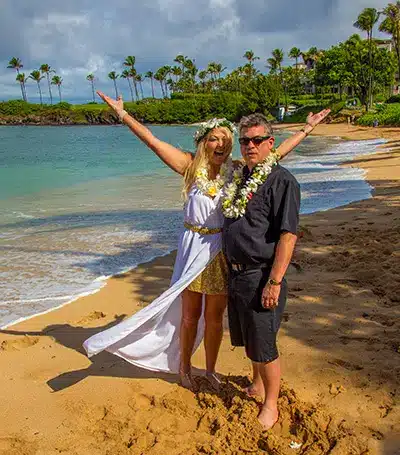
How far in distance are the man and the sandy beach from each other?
15.4 inches

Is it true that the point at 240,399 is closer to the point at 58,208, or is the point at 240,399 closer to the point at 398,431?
the point at 398,431

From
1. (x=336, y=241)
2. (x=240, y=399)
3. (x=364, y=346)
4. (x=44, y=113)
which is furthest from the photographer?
(x=44, y=113)

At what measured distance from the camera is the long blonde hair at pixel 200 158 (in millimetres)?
3564

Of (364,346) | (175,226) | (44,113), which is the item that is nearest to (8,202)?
(175,226)

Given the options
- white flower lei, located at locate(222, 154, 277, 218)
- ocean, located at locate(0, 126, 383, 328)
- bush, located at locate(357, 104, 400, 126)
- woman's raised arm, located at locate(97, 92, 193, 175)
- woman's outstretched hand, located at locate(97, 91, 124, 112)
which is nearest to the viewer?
white flower lei, located at locate(222, 154, 277, 218)

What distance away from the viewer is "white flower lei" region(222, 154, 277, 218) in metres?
3.07

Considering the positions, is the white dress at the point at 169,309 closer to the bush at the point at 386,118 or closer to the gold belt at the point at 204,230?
the gold belt at the point at 204,230

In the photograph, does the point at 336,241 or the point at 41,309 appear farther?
the point at 336,241

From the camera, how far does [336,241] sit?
27.3ft

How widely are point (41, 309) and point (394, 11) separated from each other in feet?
199

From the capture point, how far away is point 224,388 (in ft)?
12.9

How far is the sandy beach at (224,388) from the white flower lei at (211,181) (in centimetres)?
156

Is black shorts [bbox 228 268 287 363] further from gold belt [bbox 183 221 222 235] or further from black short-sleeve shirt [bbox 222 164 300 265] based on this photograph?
gold belt [bbox 183 221 222 235]

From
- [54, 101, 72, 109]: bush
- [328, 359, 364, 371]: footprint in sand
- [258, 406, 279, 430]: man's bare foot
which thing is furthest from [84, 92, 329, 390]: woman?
[54, 101, 72, 109]: bush
